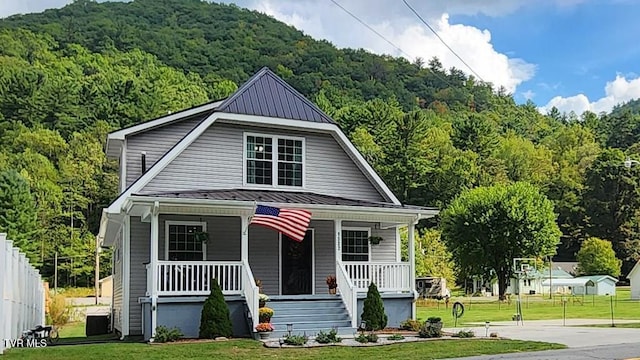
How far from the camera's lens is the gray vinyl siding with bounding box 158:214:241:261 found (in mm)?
19391

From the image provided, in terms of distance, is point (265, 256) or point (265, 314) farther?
point (265, 256)

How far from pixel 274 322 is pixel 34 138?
48158mm

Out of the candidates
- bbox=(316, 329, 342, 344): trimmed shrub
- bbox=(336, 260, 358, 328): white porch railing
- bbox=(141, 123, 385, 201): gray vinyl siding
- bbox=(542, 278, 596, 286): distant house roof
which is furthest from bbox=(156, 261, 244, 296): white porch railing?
bbox=(542, 278, 596, 286): distant house roof

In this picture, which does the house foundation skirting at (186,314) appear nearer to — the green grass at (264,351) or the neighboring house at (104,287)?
the green grass at (264,351)

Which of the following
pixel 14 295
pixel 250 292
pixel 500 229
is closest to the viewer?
pixel 14 295

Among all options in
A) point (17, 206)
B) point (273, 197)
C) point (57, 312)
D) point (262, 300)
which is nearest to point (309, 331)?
point (262, 300)

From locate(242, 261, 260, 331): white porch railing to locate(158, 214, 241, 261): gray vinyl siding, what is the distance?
1.91 m

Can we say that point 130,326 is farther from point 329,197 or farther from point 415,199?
point 415,199

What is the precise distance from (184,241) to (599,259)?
72597 millimetres

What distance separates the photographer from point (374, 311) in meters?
18.1

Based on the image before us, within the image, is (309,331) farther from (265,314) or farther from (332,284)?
(332,284)

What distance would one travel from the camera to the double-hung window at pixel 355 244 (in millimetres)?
21250

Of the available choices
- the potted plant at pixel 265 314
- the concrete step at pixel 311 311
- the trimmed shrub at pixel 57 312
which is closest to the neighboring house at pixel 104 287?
the trimmed shrub at pixel 57 312

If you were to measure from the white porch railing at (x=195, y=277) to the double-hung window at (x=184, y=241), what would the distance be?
56 cm
